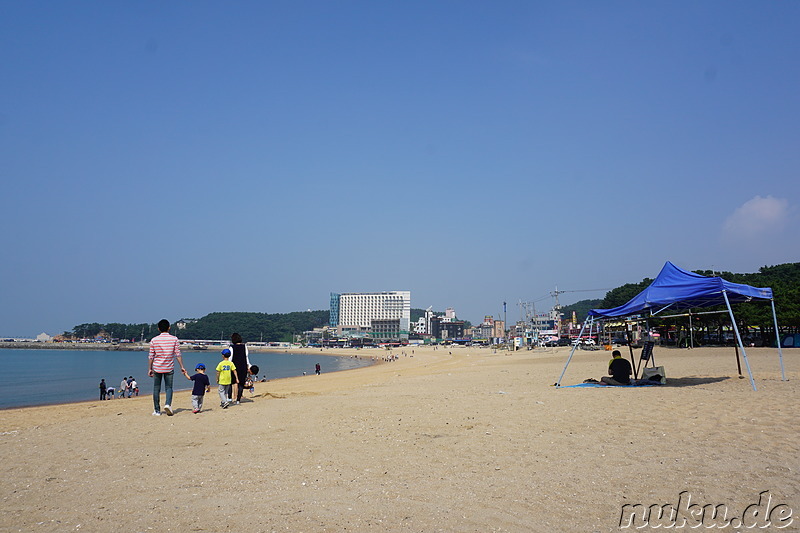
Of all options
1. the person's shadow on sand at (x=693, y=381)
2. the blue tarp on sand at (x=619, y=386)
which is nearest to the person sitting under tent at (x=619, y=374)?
the blue tarp on sand at (x=619, y=386)

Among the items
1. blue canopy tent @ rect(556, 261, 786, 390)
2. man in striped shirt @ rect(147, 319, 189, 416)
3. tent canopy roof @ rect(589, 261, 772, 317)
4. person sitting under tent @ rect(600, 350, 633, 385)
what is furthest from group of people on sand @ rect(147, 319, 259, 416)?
tent canopy roof @ rect(589, 261, 772, 317)

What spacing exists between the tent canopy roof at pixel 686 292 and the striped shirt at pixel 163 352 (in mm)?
11963

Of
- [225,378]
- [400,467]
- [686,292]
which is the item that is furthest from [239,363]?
[686,292]

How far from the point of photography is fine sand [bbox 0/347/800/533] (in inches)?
171

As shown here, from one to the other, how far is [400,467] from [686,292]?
1141 centimetres

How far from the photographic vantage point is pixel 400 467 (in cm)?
586

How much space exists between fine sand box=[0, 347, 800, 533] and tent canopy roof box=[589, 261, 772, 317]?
4304mm

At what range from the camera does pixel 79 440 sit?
780cm

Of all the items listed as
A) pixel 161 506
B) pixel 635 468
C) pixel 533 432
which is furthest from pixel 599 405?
pixel 161 506

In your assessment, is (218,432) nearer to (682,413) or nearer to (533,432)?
(533,432)

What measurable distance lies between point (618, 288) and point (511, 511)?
108m

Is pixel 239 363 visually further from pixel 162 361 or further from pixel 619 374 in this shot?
pixel 619 374

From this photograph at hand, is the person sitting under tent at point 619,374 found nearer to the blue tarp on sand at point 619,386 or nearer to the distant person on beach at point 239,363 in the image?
the blue tarp on sand at point 619,386

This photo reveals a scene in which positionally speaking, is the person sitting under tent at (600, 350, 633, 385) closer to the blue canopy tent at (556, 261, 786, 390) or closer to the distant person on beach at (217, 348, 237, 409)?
the blue canopy tent at (556, 261, 786, 390)
